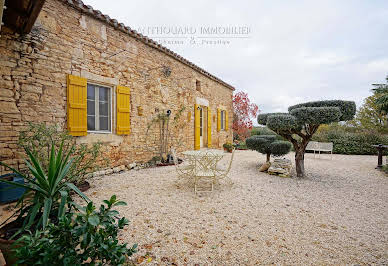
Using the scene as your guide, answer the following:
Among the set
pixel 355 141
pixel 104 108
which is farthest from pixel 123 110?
pixel 355 141

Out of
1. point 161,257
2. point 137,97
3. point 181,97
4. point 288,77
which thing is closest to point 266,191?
point 161,257

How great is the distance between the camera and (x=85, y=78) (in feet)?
13.7

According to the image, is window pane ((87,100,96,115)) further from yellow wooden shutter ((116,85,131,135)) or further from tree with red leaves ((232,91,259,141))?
tree with red leaves ((232,91,259,141))

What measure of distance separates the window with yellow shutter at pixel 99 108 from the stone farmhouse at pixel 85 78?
2 cm

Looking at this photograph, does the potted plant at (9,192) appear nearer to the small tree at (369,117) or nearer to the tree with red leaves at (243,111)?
the tree with red leaves at (243,111)

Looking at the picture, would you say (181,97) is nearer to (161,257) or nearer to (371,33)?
(161,257)

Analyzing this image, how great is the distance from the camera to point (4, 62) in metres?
3.10

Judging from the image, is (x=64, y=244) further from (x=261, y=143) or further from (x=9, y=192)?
(x=261, y=143)

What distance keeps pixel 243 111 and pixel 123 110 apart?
9.99m

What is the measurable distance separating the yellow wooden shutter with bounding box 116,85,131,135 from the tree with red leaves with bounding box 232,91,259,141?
9371mm

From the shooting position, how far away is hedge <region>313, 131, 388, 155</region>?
999 centimetres

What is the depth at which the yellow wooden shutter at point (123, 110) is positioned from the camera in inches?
191

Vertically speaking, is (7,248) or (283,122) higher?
(283,122)

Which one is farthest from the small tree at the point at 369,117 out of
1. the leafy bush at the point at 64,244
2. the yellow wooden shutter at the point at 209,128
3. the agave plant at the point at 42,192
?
the agave plant at the point at 42,192
